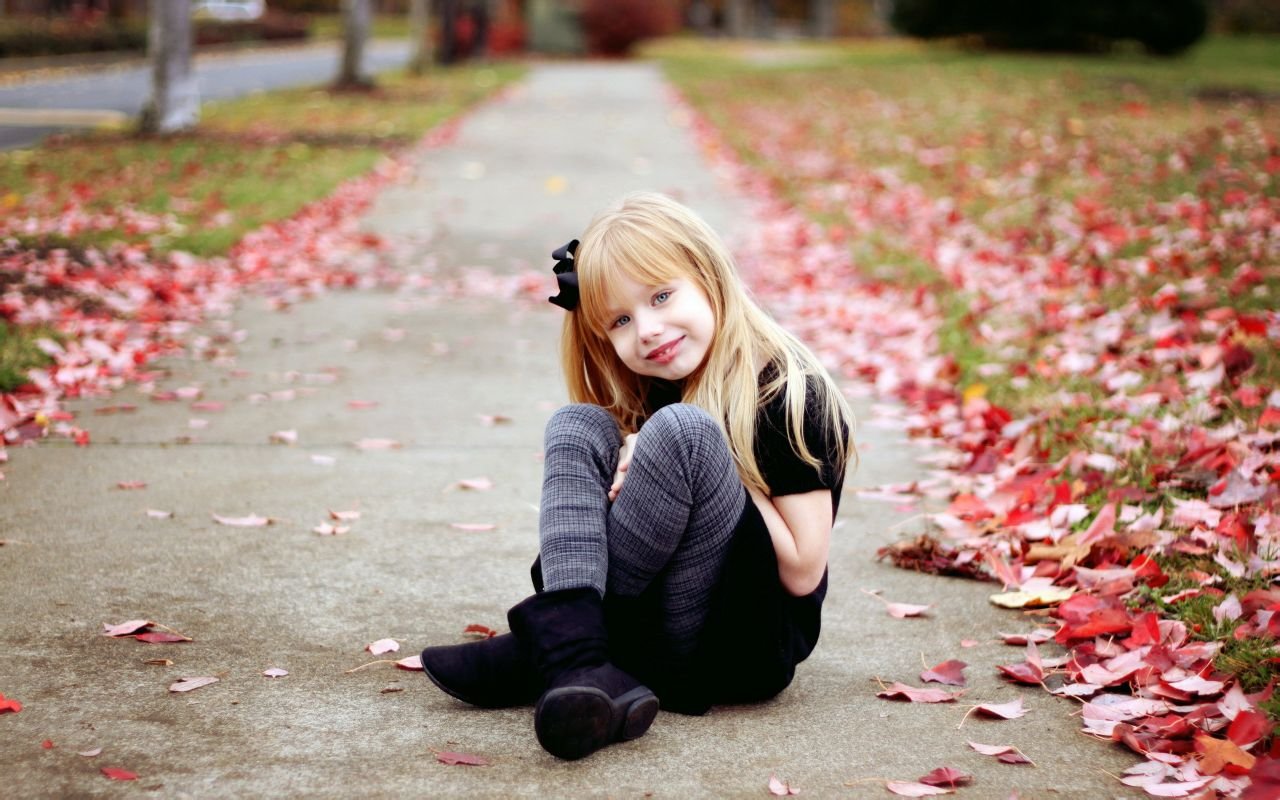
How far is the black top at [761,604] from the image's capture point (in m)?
2.46

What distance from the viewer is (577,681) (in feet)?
7.39

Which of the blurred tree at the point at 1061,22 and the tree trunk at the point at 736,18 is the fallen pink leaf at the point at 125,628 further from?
the tree trunk at the point at 736,18

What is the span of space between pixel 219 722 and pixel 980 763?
54.8 inches

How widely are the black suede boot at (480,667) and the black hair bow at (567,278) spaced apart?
664 millimetres

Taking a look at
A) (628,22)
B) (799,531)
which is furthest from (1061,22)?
(799,531)

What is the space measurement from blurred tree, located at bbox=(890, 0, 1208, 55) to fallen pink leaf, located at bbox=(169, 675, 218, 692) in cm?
2051

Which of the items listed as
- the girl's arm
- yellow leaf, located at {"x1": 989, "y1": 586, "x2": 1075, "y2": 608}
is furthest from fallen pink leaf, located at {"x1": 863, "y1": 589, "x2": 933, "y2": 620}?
the girl's arm

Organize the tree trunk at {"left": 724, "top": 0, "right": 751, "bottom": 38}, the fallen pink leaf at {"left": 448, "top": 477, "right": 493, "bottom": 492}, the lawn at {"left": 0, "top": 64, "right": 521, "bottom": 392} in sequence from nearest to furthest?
the fallen pink leaf at {"left": 448, "top": 477, "right": 493, "bottom": 492} → the lawn at {"left": 0, "top": 64, "right": 521, "bottom": 392} → the tree trunk at {"left": 724, "top": 0, "right": 751, "bottom": 38}

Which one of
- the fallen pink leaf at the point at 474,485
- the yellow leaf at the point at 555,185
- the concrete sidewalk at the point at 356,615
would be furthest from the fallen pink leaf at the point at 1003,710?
the yellow leaf at the point at 555,185

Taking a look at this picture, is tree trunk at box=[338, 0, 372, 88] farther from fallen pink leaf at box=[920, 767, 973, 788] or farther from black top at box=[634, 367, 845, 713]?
fallen pink leaf at box=[920, 767, 973, 788]

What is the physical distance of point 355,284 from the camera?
7.34 m

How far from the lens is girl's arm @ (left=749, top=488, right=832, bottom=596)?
246 centimetres

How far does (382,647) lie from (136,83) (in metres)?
21.3

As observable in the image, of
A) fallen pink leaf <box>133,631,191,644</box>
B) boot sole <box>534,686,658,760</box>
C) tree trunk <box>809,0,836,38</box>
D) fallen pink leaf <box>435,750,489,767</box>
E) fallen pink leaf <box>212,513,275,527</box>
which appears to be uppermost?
tree trunk <box>809,0,836,38</box>
